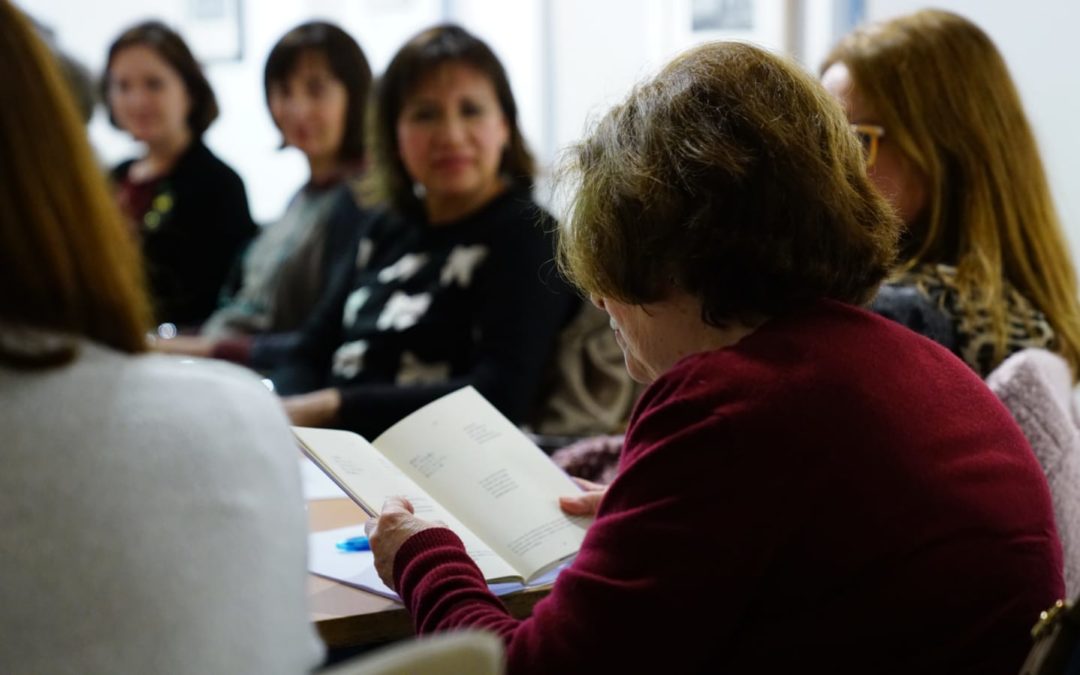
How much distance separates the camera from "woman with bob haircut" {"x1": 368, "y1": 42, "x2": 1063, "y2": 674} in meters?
1.01

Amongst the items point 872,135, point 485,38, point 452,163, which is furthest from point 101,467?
point 485,38

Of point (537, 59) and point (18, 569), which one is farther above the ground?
point (18, 569)

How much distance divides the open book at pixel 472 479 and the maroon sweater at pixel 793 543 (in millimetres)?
289

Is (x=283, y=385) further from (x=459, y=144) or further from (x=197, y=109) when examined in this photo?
(x=197, y=109)

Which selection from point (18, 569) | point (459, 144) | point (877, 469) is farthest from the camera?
point (459, 144)

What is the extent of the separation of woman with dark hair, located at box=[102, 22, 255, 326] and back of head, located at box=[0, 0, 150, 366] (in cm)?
267

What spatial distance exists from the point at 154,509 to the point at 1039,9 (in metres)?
2.52

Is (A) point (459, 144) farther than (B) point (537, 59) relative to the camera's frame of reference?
No

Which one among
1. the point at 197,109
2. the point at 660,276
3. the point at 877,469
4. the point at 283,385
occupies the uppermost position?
the point at 660,276

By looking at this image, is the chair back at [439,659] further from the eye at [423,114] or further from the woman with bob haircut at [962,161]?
the eye at [423,114]

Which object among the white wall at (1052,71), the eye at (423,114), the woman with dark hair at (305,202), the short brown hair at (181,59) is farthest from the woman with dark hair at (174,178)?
the white wall at (1052,71)

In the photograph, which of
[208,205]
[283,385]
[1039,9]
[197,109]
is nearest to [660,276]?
[283,385]

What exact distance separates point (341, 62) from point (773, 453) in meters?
2.60

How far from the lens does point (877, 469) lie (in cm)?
103
